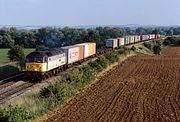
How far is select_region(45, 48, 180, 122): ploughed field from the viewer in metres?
20.6

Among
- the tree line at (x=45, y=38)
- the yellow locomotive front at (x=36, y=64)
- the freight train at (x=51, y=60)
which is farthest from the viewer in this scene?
the tree line at (x=45, y=38)

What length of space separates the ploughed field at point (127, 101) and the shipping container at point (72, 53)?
7950 mm

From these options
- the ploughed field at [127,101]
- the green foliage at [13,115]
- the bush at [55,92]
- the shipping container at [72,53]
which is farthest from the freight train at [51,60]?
the green foliage at [13,115]

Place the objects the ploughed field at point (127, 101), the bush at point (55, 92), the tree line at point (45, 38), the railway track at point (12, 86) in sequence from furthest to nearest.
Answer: the tree line at point (45, 38) < the railway track at point (12, 86) < the bush at point (55, 92) < the ploughed field at point (127, 101)

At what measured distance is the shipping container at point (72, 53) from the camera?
1733 inches

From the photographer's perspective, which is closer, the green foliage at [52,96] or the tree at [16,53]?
the green foliage at [52,96]

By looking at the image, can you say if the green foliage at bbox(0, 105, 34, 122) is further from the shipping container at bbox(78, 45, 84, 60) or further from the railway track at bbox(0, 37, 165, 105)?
the shipping container at bbox(78, 45, 84, 60)

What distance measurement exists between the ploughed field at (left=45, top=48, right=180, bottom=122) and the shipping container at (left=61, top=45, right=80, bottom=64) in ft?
26.1

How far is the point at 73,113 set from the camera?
71.1ft

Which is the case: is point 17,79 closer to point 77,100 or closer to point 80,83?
point 80,83

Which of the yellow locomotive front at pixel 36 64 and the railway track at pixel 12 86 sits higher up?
the yellow locomotive front at pixel 36 64

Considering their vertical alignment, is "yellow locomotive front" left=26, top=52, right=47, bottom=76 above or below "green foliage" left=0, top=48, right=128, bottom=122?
above

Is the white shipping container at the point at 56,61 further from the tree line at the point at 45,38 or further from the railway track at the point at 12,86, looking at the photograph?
the tree line at the point at 45,38

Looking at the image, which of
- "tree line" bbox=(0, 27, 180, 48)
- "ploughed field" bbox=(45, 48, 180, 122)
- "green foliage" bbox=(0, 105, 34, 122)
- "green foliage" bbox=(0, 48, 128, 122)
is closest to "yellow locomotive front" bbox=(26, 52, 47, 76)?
"green foliage" bbox=(0, 48, 128, 122)
